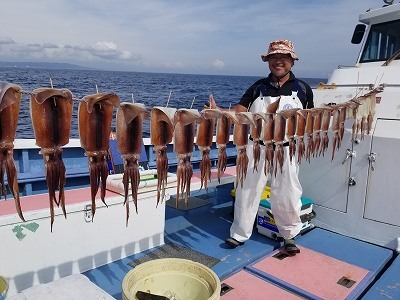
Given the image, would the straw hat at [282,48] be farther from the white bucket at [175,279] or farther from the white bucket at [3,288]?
the white bucket at [3,288]

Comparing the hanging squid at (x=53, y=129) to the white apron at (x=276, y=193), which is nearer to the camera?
the hanging squid at (x=53, y=129)

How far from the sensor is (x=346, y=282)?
4098 millimetres

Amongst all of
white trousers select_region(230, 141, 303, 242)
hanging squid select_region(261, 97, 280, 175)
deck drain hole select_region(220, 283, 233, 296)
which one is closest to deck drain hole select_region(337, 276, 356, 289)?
white trousers select_region(230, 141, 303, 242)

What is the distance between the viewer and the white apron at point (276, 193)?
4.54m

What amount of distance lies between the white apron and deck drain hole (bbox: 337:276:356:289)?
2.96ft

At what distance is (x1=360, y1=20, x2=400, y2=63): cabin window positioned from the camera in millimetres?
6391

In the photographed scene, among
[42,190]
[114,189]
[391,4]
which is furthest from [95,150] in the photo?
[391,4]

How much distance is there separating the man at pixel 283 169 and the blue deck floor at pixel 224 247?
44 centimetres

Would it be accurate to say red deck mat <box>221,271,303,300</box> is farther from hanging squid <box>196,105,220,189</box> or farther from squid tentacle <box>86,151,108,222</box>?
squid tentacle <box>86,151,108,222</box>

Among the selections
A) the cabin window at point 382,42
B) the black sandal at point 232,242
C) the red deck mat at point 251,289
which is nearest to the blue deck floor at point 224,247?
the black sandal at point 232,242

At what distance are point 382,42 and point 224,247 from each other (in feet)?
16.3

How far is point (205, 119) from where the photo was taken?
281 cm

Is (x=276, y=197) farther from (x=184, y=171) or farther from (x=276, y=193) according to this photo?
(x=184, y=171)

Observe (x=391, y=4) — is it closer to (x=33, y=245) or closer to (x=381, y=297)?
(x=381, y=297)
